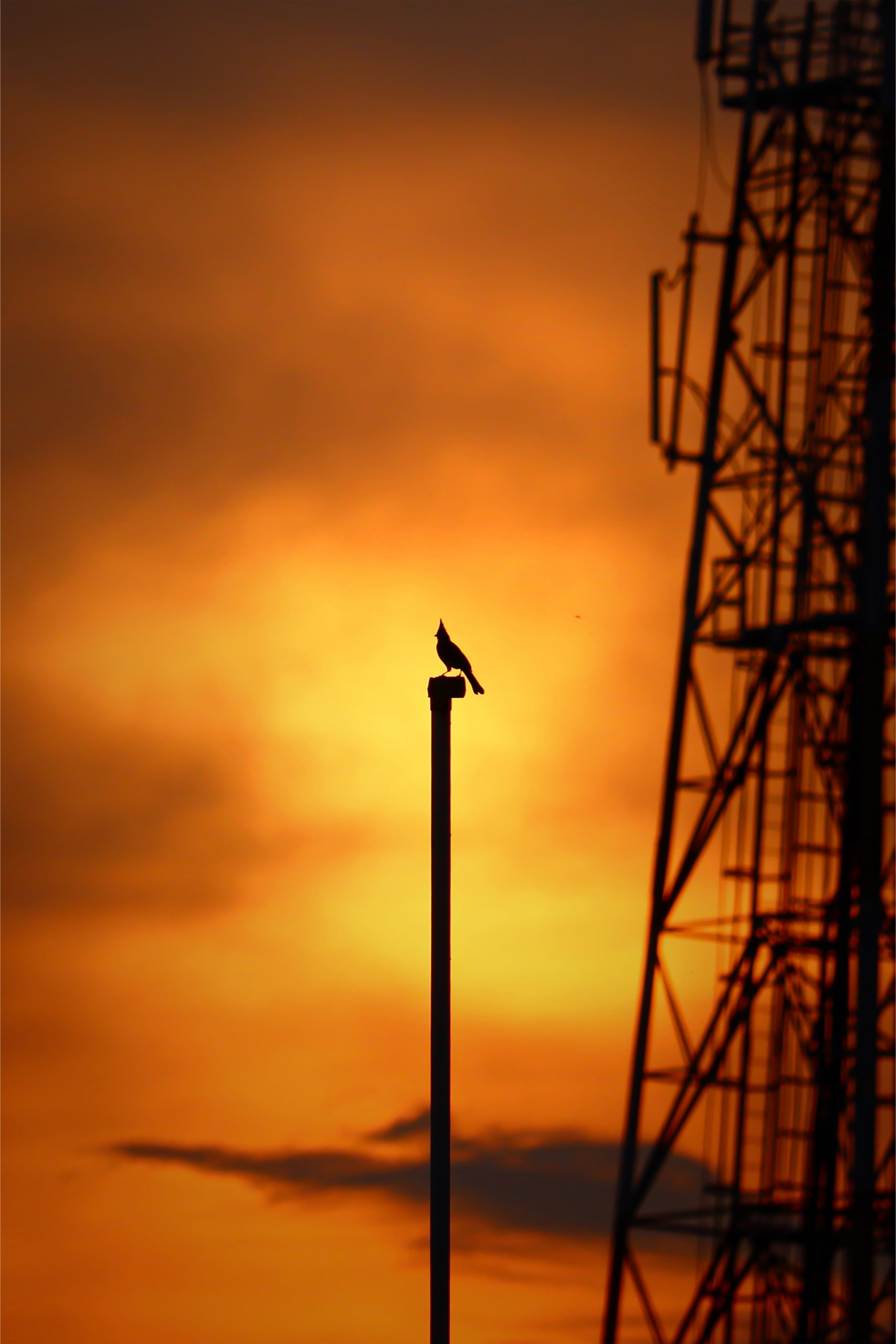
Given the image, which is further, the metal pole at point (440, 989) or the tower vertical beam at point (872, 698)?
the tower vertical beam at point (872, 698)

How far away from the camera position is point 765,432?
4044 cm

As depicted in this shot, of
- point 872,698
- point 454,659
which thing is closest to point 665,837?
point 872,698

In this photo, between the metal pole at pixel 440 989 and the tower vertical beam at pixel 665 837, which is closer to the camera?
the metal pole at pixel 440 989

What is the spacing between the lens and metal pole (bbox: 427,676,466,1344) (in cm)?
1962

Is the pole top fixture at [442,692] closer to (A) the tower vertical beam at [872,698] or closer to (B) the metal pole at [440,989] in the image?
(B) the metal pole at [440,989]

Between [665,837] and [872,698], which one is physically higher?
[872,698]

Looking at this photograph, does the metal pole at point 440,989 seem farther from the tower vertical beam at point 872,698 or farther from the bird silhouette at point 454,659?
the tower vertical beam at point 872,698

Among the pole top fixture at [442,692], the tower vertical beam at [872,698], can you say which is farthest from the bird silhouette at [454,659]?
the tower vertical beam at [872,698]

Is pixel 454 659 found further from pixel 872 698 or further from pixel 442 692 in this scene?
pixel 872 698

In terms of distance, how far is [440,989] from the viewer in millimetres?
19812

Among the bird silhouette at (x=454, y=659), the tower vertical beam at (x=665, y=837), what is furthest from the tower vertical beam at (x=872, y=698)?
the bird silhouette at (x=454, y=659)

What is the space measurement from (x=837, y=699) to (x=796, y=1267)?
34.3ft

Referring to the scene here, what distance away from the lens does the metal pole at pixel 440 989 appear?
64.4ft

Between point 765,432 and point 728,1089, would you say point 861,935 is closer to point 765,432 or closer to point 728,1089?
point 728,1089
